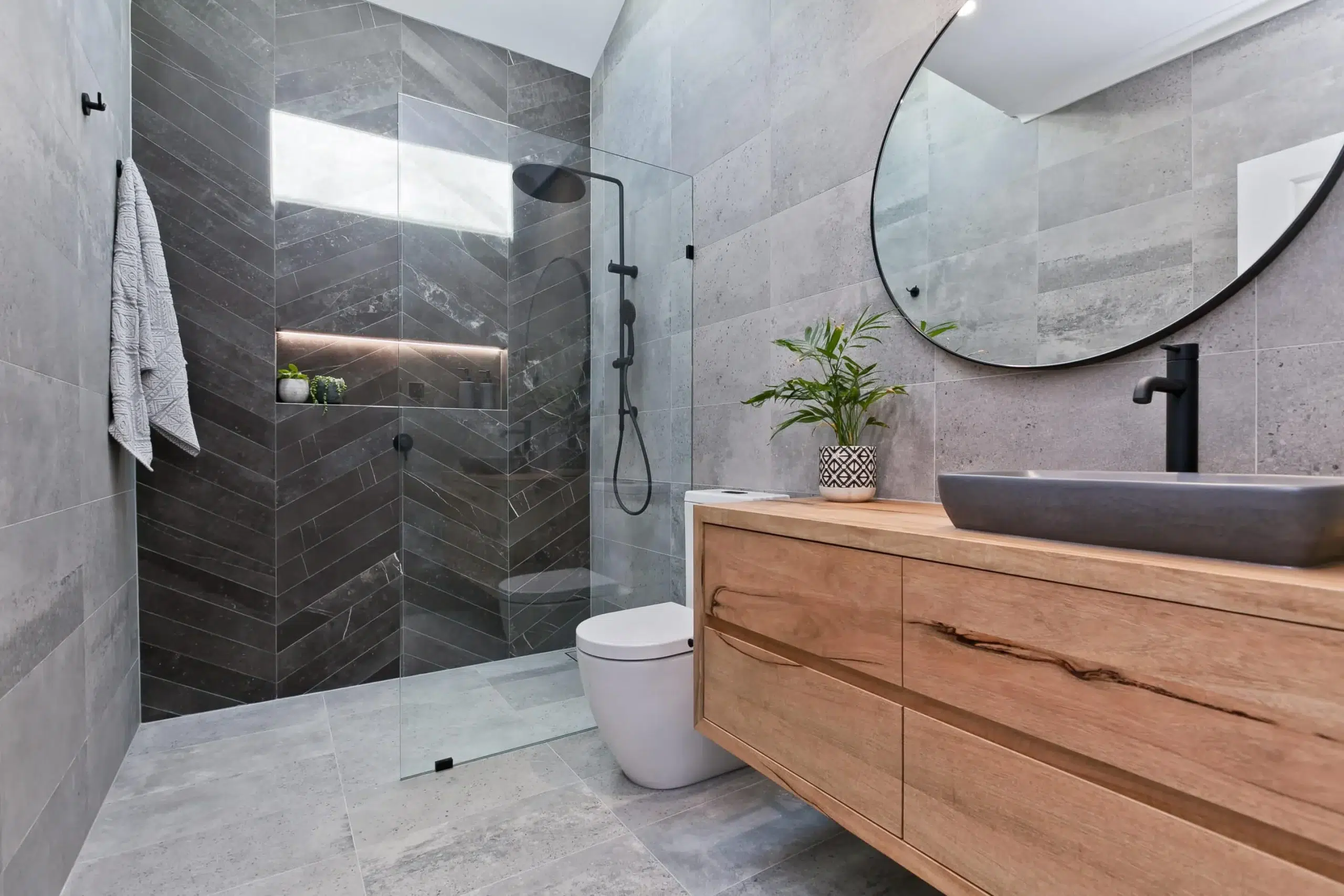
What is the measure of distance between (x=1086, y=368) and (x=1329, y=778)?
86cm

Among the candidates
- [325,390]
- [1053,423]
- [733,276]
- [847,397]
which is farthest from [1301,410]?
[325,390]

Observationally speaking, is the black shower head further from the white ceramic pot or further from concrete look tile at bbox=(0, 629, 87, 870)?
concrete look tile at bbox=(0, 629, 87, 870)

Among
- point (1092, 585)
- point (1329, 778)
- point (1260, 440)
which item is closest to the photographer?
point (1329, 778)

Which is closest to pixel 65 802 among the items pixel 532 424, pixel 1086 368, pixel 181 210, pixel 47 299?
pixel 47 299

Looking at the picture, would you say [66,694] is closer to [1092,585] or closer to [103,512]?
[103,512]

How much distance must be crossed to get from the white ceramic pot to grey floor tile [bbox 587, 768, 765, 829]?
6.23ft

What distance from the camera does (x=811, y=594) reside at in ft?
4.07

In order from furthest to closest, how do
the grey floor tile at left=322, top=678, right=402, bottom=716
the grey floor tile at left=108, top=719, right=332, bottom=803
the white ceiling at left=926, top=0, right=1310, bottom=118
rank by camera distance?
the grey floor tile at left=322, top=678, right=402, bottom=716 < the grey floor tile at left=108, top=719, right=332, bottom=803 < the white ceiling at left=926, top=0, right=1310, bottom=118

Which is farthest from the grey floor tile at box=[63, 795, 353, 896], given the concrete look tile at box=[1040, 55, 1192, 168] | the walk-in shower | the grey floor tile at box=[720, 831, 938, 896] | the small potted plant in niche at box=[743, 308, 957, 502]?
the concrete look tile at box=[1040, 55, 1192, 168]

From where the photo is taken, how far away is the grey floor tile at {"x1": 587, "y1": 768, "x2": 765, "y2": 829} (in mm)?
1759

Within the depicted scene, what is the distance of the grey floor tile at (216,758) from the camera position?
1953mm

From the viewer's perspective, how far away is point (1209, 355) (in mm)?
1134

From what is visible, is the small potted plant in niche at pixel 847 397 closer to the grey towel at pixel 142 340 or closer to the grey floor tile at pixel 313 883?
the grey floor tile at pixel 313 883

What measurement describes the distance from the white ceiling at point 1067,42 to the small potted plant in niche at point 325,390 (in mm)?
2452
